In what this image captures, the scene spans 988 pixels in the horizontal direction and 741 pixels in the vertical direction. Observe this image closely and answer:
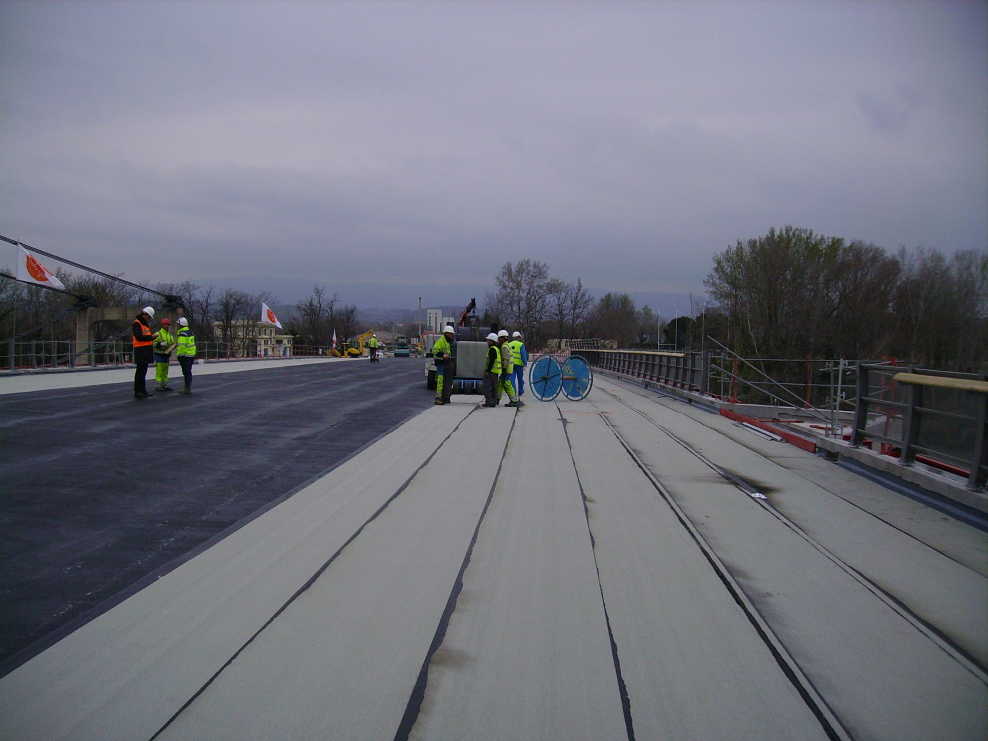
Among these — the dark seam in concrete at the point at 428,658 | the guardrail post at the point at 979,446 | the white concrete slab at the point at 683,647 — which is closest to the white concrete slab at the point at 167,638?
the dark seam in concrete at the point at 428,658

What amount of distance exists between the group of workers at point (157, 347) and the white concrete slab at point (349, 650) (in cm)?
1240

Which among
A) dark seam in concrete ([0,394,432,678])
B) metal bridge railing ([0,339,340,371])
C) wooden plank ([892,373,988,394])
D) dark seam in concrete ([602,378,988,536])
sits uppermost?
wooden plank ([892,373,988,394])

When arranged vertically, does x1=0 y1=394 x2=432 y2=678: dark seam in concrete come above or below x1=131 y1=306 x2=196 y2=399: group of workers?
below

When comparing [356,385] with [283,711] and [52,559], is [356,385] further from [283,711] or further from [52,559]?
[283,711]

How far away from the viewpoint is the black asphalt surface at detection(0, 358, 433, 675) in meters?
5.11

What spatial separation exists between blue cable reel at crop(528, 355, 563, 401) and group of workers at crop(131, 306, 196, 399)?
888 cm

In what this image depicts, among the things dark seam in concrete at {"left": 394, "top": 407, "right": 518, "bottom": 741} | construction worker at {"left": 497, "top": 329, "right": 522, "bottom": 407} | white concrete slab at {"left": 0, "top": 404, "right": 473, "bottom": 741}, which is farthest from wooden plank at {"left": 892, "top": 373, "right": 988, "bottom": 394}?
construction worker at {"left": 497, "top": 329, "right": 522, "bottom": 407}

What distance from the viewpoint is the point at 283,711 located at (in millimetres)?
3572

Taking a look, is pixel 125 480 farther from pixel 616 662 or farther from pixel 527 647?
pixel 616 662

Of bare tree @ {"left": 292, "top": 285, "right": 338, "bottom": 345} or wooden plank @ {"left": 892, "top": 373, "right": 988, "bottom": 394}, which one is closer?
wooden plank @ {"left": 892, "top": 373, "right": 988, "bottom": 394}

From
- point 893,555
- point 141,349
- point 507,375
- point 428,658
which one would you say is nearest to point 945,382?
point 893,555

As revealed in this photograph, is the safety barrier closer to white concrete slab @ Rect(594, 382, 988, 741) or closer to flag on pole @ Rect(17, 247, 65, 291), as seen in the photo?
white concrete slab @ Rect(594, 382, 988, 741)

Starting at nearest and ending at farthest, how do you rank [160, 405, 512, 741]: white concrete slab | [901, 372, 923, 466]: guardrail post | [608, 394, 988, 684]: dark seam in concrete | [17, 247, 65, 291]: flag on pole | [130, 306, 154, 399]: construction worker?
[160, 405, 512, 741]: white concrete slab, [608, 394, 988, 684]: dark seam in concrete, [901, 372, 923, 466]: guardrail post, [130, 306, 154, 399]: construction worker, [17, 247, 65, 291]: flag on pole

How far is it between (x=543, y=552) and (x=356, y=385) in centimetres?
2045
